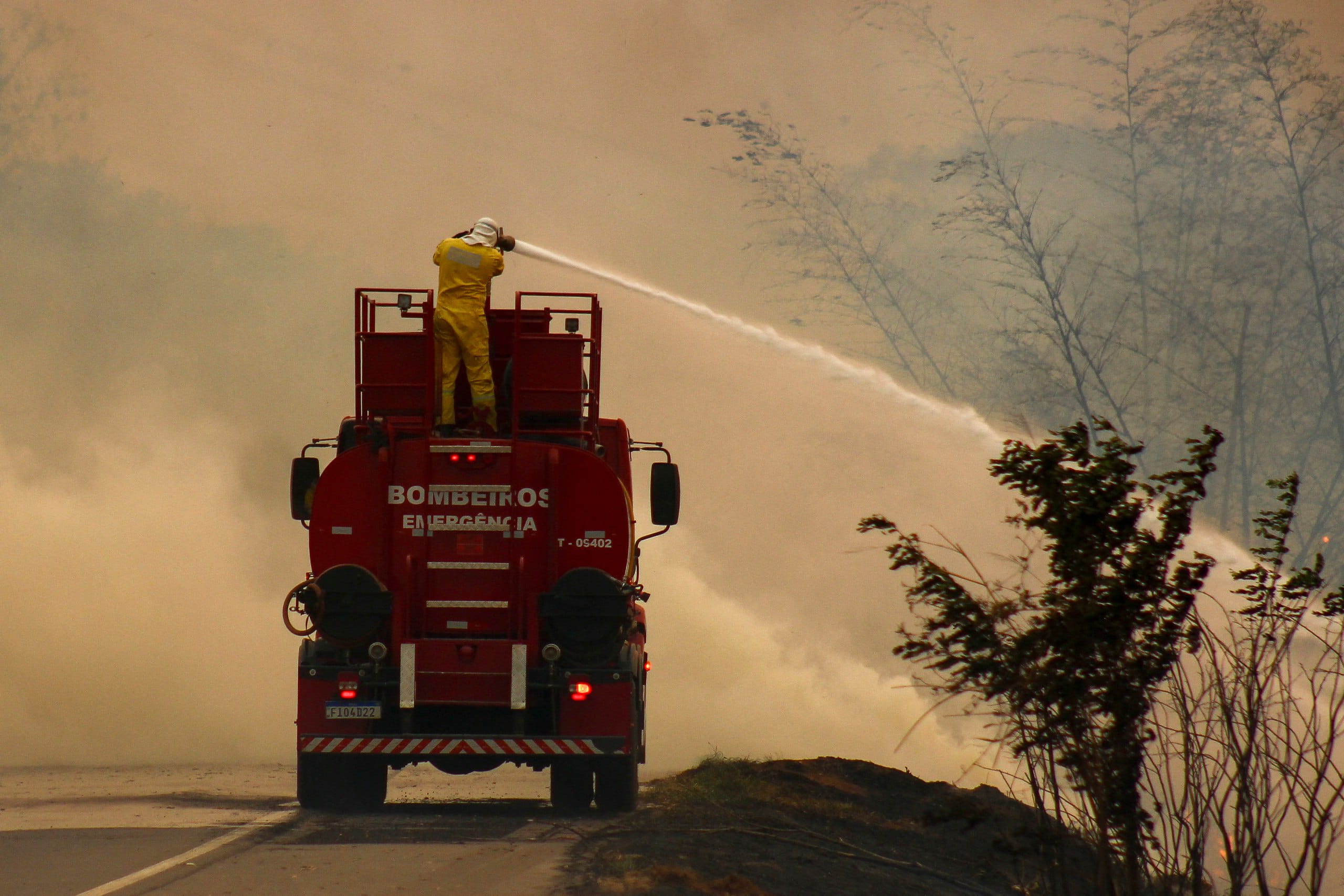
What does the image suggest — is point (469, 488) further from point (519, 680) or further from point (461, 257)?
point (461, 257)

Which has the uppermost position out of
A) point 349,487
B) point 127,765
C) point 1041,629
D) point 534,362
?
point 534,362

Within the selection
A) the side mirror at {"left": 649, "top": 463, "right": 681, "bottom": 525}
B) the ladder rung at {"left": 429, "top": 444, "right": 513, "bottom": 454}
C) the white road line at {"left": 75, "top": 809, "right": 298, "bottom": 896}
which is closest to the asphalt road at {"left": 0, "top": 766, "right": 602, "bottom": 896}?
the white road line at {"left": 75, "top": 809, "right": 298, "bottom": 896}

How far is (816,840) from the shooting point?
10961mm

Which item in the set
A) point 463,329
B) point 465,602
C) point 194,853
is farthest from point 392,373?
point 194,853

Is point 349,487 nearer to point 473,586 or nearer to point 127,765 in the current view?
point 473,586

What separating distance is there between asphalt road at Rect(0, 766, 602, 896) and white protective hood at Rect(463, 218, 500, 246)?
4.90 metres

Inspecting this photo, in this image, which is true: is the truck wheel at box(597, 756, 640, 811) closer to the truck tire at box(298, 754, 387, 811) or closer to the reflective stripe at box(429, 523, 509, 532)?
the truck tire at box(298, 754, 387, 811)

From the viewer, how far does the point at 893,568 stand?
7.73 meters

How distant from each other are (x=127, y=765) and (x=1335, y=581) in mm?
21566

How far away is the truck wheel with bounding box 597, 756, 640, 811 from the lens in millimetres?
12562

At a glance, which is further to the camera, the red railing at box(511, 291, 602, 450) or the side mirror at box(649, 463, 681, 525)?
the side mirror at box(649, 463, 681, 525)

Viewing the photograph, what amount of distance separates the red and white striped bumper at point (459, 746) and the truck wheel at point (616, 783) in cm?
31

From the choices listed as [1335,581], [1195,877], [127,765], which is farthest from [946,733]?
[1195,877]

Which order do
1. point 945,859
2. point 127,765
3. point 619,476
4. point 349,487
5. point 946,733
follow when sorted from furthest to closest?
point 946,733 < point 127,765 < point 619,476 < point 349,487 < point 945,859
